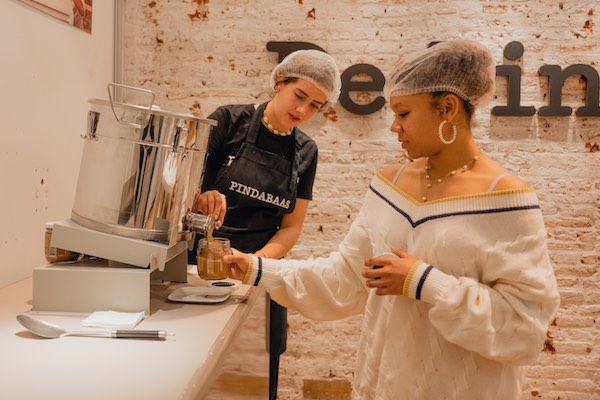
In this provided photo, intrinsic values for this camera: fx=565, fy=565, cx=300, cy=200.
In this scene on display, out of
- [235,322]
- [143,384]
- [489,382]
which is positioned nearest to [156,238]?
[235,322]

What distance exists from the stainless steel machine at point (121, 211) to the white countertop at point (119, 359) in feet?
0.28

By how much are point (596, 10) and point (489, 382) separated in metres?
2.79

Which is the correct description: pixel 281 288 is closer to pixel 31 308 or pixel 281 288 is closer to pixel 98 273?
pixel 98 273

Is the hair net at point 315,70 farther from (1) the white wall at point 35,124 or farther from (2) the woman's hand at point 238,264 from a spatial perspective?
(1) the white wall at point 35,124

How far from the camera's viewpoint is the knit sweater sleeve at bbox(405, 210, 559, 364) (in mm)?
1338

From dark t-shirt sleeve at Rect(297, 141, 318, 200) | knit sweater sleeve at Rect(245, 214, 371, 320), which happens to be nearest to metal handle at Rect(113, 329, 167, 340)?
knit sweater sleeve at Rect(245, 214, 371, 320)

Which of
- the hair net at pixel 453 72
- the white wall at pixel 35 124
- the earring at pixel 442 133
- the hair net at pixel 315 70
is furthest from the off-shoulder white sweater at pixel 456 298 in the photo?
the white wall at pixel 35 124

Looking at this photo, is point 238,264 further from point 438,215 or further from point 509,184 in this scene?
point 509,184

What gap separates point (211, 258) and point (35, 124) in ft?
3.61

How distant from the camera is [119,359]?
129 cm

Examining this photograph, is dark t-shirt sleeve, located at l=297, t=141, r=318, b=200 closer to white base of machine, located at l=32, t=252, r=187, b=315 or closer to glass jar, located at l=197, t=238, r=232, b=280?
glass jar, located at l=197, t=238, r=232, b=280

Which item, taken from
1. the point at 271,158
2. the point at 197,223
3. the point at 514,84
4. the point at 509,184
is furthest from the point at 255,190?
the point at 514,84

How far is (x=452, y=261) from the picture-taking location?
4.69 feet

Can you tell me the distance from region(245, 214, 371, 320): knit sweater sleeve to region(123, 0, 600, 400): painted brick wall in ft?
5.82
